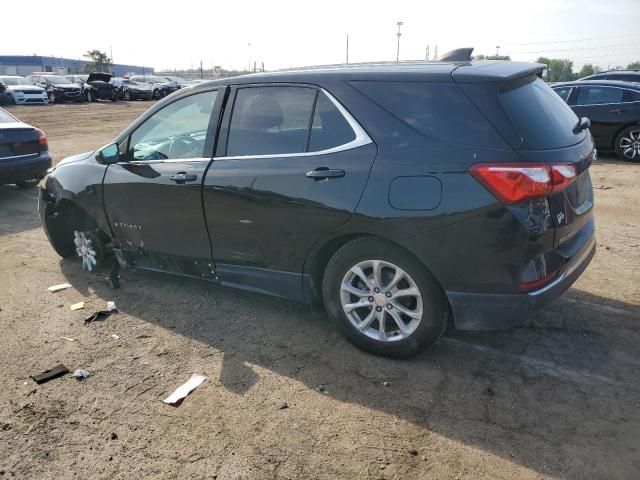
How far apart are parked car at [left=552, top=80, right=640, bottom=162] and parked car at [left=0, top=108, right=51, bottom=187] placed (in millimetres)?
10393

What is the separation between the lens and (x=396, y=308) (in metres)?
3.49

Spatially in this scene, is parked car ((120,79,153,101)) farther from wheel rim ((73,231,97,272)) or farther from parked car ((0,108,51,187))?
wheel rim ((73,231,97,272))

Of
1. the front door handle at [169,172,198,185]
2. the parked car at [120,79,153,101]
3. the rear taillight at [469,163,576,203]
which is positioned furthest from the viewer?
the parked car at [120,79,153,101]

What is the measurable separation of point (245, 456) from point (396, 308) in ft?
4.27

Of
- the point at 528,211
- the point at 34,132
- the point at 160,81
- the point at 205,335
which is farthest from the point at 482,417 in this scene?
the point at 160,81

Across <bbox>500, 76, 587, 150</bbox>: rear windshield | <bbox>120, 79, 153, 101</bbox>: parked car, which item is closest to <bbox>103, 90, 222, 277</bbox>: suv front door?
<bbox>500, 76, 587, 150</bbox>: rear windshield

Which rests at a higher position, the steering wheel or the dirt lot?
the steering wheel

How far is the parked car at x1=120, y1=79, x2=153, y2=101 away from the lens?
38594mm

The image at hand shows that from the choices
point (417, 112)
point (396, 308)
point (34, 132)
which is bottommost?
point (396, 308)

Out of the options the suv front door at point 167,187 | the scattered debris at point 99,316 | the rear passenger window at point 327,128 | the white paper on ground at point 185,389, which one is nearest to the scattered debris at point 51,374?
the scattered debris at point 99,316

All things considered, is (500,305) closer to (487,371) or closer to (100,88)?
(487,371)

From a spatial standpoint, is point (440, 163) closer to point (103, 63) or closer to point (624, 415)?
point (624, 415)

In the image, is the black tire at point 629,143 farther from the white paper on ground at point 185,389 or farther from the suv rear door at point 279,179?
the white paper on ground at point 185,389

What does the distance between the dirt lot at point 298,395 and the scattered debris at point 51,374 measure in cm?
5
